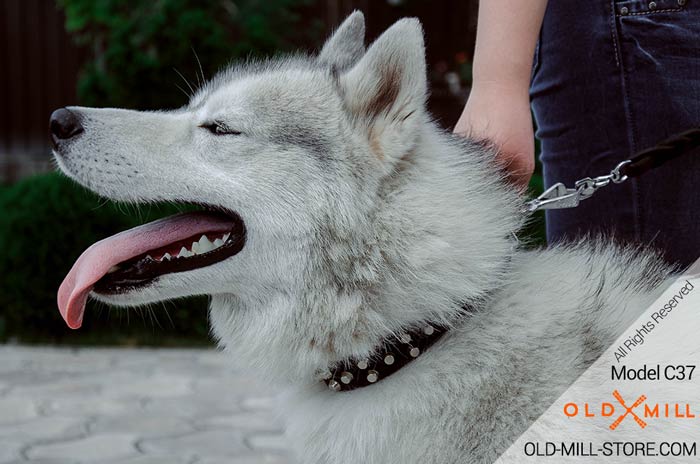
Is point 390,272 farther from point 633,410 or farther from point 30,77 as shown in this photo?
point 30,77

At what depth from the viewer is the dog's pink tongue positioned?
2.21 metres

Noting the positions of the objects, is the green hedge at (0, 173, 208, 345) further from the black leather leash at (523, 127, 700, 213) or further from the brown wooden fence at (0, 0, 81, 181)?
the black leather leash at (523, 127, 700, 213)

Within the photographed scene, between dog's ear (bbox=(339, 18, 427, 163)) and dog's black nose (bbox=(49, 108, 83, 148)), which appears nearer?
dog's ear (bbox=(339, 18, 427, 163))

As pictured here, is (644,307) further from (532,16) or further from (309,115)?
(309,115)

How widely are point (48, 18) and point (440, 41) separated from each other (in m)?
4.91

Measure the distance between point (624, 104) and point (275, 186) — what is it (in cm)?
105

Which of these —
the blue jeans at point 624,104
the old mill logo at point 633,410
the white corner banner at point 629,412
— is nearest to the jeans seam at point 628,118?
the blue jeans at point 624,104

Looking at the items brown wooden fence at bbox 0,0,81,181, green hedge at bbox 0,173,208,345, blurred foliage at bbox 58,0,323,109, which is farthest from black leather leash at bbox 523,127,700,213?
brown wooden fence at bbox 0,0,81,181

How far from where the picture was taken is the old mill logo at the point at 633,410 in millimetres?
1828

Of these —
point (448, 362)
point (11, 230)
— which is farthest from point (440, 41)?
point (448, 362)

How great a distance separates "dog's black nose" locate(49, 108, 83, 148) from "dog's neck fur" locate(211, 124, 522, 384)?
26.2 inches

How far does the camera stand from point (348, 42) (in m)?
2.67

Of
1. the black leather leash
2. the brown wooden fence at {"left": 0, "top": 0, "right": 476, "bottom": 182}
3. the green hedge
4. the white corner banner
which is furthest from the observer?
the brown wooden fence at {"left": 0, "top": 0, "right": 476, "bottom": 182}

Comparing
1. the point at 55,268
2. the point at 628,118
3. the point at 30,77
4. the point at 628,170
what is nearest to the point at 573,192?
the point at 628,170
